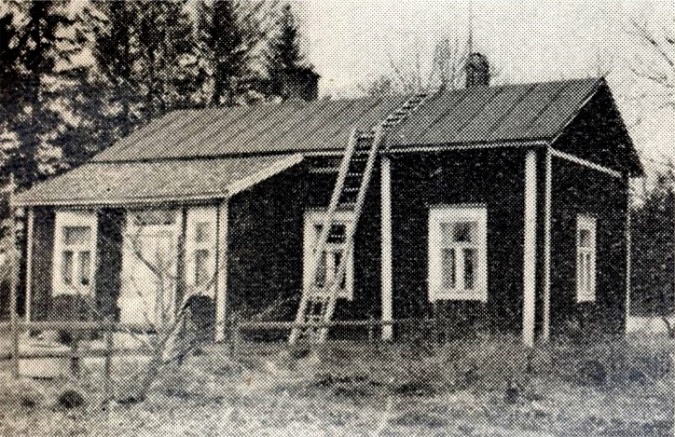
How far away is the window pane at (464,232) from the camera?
15203 mm

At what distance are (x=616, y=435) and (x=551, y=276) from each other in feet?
Result: 21.8

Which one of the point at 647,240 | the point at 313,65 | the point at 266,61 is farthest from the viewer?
the point at 266,61

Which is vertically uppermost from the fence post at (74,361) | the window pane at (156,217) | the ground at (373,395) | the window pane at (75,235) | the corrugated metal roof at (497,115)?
the corrugated metal roof at (497,115)

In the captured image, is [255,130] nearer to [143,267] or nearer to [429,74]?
[143,267]

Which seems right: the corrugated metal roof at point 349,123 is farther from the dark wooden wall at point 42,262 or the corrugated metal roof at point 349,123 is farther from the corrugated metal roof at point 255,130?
the dark wooden wall at point 42,262

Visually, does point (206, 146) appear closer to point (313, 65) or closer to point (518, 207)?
point (313, 65)

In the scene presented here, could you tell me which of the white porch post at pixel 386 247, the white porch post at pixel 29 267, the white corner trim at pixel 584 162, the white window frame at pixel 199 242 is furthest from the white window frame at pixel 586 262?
the white porch post at pixel 29 267

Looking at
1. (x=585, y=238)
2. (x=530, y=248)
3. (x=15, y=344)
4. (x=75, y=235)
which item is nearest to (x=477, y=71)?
(x=585, y=238)

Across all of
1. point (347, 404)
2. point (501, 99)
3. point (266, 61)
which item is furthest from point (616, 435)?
point (266, 61)

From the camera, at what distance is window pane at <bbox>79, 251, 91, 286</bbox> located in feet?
Result: 57.0

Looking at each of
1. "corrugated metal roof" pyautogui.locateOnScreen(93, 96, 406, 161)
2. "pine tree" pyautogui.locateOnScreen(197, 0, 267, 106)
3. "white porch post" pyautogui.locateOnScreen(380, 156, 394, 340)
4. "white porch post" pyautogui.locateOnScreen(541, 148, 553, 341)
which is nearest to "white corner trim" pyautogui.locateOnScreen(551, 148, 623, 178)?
"white porch post" pyautogui.locateOnScreen(541, 148, 553, 341)

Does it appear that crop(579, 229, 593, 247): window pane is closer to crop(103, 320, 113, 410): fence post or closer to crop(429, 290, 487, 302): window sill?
crop(429, 290, 487, 302): window sill

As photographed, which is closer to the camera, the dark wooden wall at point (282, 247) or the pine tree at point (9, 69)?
the dark wooden wall at point (282, 247)

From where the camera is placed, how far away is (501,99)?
16.8 m
